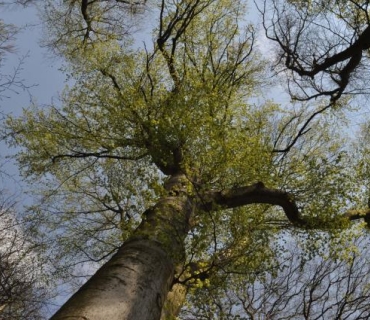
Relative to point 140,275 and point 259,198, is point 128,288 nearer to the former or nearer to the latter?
point 140,275

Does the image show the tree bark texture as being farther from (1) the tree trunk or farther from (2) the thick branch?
(2) the thick branch

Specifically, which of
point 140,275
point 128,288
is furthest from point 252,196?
point 128,288

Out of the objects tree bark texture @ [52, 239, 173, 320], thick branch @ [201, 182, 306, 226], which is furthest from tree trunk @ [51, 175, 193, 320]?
thick branch @ [201, 182, 306, 226]

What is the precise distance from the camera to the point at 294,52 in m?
6.46

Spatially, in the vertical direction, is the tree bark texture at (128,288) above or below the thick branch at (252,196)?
below

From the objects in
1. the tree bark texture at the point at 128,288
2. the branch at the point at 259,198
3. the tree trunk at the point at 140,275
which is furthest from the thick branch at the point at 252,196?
the tree bark texture at the point at 128,288

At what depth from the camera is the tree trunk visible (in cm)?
229

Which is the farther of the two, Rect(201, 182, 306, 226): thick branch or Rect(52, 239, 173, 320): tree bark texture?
Rect(201, 182, 306, 226): thick branch

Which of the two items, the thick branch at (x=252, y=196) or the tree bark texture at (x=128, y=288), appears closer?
the tree bark texture at (x=128, y=288)

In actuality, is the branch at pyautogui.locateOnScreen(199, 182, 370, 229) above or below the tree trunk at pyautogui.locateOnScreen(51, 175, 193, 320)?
above

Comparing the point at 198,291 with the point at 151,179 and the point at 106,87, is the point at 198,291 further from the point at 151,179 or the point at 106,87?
the point at 106,87

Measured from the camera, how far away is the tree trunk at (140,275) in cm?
229

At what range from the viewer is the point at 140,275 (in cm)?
285

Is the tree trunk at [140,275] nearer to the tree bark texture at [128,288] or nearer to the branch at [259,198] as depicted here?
the tree bark texture at [128,288]
